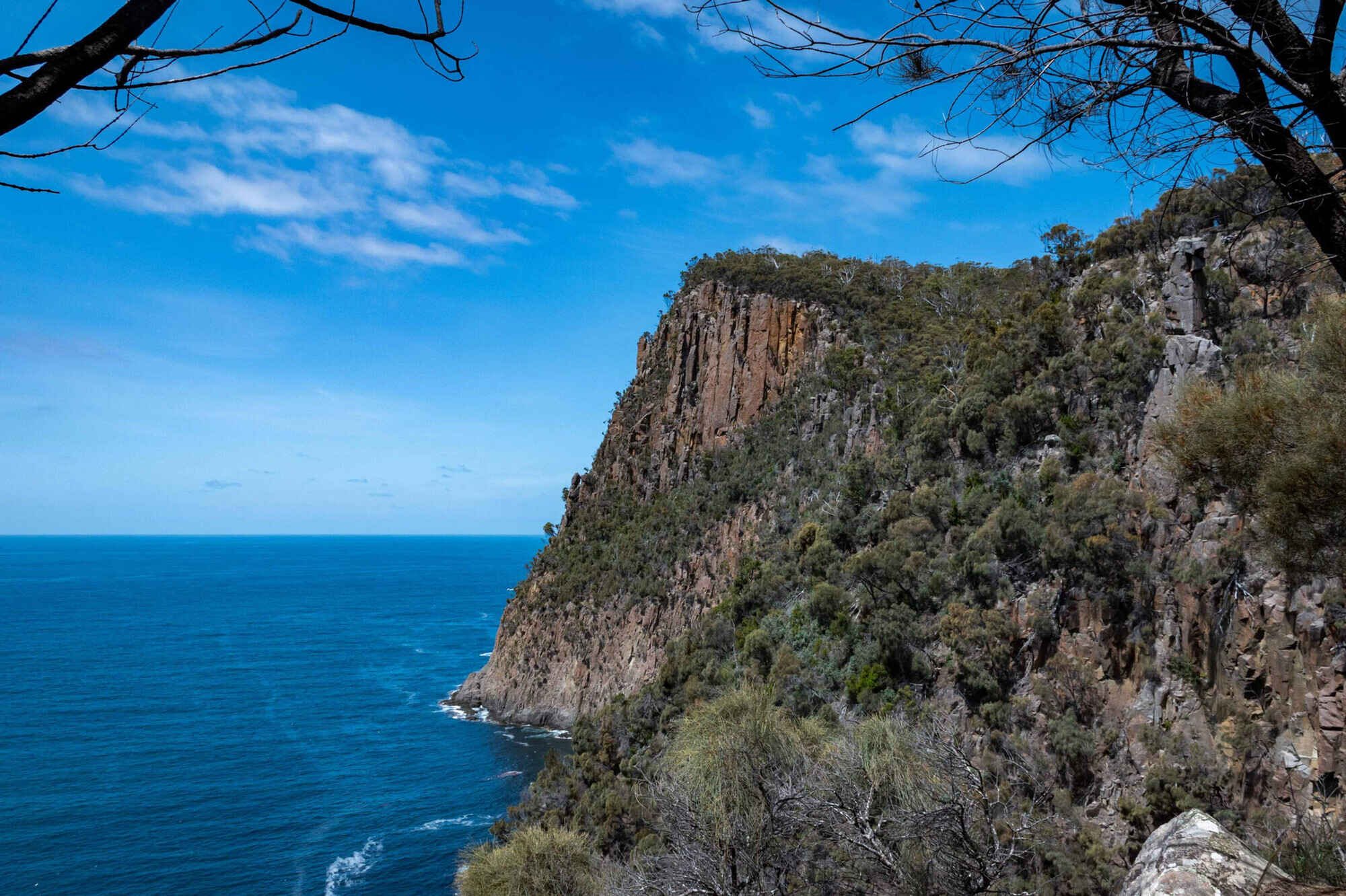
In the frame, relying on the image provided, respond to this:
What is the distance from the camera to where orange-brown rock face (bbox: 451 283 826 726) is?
142ft

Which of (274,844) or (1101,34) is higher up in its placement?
(1101,34)

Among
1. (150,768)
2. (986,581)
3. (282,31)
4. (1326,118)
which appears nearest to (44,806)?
(150,768)

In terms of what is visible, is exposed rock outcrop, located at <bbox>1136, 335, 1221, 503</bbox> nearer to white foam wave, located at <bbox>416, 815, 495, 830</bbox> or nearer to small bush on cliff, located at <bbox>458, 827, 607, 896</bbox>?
small bush on cliff, located at <bbox>458, 827, 607, 896</bbox>

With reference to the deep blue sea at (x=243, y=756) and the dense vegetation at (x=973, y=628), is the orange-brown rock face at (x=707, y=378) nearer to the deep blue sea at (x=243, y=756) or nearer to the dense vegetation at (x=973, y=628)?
the dense vegetation at (x=973, y=628)

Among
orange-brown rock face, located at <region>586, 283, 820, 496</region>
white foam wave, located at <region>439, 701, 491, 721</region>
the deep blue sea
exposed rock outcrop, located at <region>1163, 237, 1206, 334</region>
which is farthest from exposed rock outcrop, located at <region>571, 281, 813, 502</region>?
exposed rock outcrop, located at <region>1163, 237, 1206, 334</region>

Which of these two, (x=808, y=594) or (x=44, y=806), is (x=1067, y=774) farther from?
(x=44, y=806)

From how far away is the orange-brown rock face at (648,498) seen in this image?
4341cm

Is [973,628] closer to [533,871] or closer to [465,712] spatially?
[533,871]

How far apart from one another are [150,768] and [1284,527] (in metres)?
46.5

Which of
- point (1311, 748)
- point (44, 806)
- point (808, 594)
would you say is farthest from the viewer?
point (44, 806)

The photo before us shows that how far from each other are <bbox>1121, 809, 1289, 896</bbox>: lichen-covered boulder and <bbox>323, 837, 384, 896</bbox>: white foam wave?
28532 mm

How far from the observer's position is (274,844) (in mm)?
29297

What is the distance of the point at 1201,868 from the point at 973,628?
15.8m

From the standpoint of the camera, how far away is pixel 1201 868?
410cm
